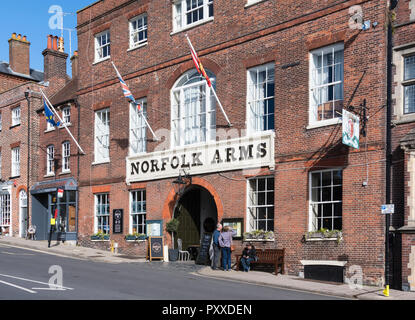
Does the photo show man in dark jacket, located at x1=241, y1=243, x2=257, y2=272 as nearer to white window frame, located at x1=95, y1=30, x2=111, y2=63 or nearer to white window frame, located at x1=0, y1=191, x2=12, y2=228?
white window frame, located at x1=95, y1=30, x2=111, y2=63

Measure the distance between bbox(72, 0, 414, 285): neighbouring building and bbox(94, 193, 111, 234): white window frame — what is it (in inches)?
3.7

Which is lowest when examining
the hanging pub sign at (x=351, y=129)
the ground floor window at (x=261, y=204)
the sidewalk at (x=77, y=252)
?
the sidewalk at (x=77, y=252)

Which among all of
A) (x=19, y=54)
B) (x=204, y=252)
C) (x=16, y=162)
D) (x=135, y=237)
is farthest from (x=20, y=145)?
(x=204, y=252)

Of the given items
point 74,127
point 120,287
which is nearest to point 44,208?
point 74,127

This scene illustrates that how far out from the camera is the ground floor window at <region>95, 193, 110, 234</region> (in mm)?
26250

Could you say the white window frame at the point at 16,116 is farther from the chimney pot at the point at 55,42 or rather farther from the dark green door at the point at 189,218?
the dark green door at the point at 189,218

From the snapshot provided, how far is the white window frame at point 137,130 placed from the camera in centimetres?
2453

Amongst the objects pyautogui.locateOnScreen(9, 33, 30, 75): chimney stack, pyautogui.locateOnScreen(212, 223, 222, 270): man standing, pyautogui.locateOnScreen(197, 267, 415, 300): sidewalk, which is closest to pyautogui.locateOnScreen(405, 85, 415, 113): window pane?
pyautogui.locateOnScreen(197, 267, 415, 300): sidewalk

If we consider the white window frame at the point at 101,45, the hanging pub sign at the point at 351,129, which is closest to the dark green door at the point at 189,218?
the white window frame at the point at 101,45

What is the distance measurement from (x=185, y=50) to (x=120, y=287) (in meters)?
12.0

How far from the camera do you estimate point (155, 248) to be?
72.8 ft

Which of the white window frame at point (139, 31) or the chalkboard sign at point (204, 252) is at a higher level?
the white window frame at point (139, 31)

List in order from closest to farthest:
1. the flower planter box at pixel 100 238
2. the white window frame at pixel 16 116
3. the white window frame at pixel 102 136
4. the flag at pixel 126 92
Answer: the flag at pixel 126 92
the flower planter box at pixel 100 238
the white window frame at pixel 102 136
the white window frame at pixel 16 116

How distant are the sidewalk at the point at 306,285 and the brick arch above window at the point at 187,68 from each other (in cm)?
764
